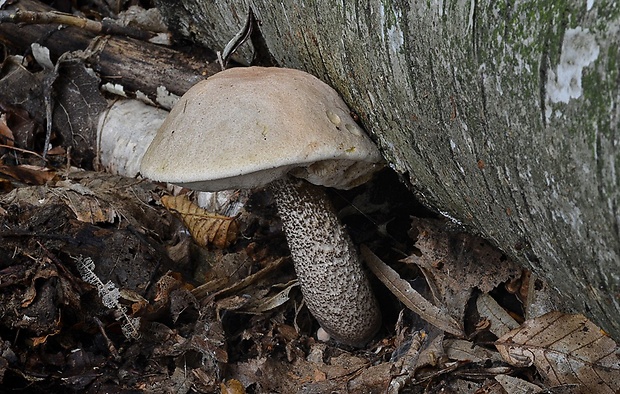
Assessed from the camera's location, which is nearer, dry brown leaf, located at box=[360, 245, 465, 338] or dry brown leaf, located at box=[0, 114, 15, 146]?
dry brown leaf, located at box=[360, 245, 465, 338]

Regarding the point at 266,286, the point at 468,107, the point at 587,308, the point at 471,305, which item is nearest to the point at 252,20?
the point at 266,286

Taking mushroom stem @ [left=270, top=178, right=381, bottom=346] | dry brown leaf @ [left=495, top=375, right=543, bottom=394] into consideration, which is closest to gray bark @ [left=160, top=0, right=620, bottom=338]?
mushroom stem @ [left=270, top=178, right=381, bottom=346]

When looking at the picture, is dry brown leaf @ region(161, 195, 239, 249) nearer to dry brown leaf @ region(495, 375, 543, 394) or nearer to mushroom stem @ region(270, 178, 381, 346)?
mushroom stem @ region(270, 178, 381, 346)

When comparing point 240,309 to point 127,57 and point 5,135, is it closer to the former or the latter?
point 127,57

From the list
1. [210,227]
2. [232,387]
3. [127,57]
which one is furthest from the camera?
[127,57]

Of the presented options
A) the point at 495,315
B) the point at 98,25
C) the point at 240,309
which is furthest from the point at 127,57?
the point at 495,315

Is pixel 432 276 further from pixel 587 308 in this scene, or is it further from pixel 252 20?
pixel 252 20

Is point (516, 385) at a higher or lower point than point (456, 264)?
lower
